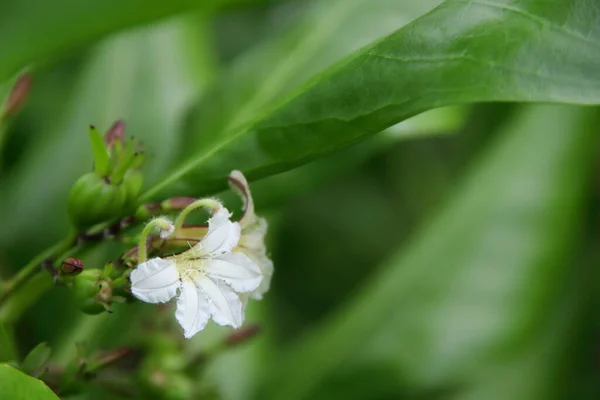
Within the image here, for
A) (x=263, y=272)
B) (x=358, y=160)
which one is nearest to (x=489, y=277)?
(x=358, y=160)

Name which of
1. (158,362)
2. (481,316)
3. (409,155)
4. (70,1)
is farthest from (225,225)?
(409,155)

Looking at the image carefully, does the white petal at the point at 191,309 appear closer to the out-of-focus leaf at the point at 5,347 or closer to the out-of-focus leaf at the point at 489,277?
the out-of-focus leaf at the point at 5,347

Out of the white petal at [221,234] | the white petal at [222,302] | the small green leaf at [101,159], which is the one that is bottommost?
the white petal at [222,302]

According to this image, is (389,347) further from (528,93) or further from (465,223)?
(528,93)

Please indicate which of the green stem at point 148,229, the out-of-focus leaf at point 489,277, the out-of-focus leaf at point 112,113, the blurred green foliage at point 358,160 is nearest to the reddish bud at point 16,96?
the blurred green foliage at point 358,160

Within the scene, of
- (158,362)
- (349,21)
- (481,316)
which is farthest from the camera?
(481,316)

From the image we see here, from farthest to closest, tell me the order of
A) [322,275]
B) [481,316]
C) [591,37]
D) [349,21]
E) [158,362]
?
1. [322,275]
2. [481,316]
3. [349,21]
4. [158,362]
5. [591,37]
